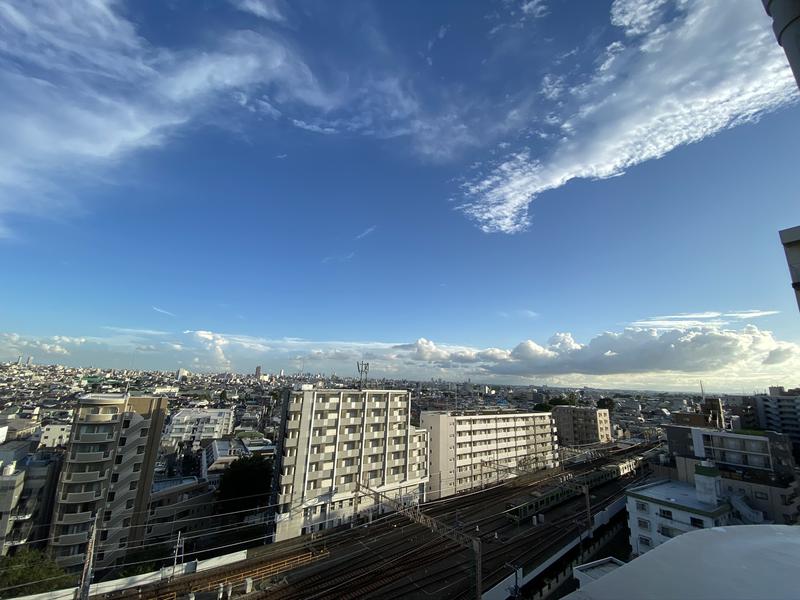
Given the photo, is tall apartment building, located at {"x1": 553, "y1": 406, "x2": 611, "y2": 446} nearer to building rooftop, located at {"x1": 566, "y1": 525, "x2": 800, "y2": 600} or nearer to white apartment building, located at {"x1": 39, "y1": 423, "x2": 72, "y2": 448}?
building rooftop, located at {"x1": 566, "y1": 525, "x2": 800, "y2": 600}

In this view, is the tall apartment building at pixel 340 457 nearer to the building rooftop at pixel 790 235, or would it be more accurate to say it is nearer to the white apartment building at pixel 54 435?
the building rooftop at pixel 790 235

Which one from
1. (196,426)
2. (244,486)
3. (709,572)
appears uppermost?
(709,572)

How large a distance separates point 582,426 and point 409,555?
57034mm

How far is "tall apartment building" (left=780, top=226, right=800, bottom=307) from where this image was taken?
12.5 feet

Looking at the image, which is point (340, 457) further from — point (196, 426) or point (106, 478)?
point (196, 426)

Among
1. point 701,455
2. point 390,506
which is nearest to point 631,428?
point 701,455

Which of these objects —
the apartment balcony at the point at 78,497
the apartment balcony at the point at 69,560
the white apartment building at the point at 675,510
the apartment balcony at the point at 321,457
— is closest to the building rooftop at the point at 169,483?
the apartment balcony at the point at 78,497

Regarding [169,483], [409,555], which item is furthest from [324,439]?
[169,483]

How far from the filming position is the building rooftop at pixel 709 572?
284cm

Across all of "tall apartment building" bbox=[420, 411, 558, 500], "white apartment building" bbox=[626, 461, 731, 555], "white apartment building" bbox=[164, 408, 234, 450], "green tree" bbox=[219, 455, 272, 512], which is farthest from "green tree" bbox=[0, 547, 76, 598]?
"white apartment building" bbox=[164, 408, 234, 450]

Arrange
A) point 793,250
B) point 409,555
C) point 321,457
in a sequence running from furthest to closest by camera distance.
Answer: point 321,457 → point 409,555 → point 793,250

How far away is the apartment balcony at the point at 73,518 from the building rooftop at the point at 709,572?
3417 centimetres

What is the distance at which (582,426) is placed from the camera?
67938 millimetres

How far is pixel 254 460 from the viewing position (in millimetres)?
33656
